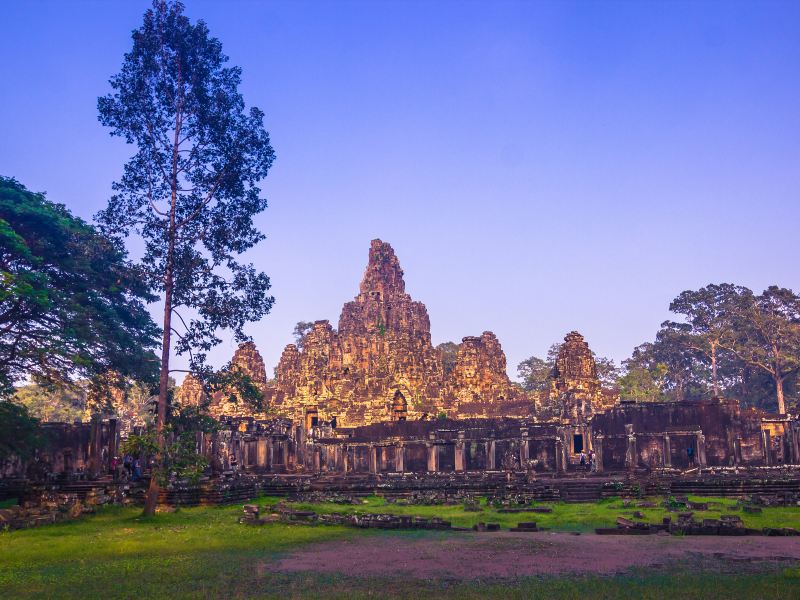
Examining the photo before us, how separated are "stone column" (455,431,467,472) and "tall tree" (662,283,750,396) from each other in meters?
37.1

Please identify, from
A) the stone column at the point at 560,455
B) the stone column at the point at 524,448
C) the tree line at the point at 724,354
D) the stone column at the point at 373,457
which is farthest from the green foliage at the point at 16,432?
the tree line at the point at 724,354

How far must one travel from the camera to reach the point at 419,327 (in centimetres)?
6544

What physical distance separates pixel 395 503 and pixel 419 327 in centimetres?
3948

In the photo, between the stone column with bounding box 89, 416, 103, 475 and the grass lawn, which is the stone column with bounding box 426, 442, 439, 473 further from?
the grass lawn

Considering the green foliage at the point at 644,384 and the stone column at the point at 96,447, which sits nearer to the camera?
the stone column at the point at 96,447

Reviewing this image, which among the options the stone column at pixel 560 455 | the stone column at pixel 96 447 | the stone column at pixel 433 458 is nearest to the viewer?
the stone column at pixel 96 447

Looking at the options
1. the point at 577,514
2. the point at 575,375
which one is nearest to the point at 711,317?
the point at 575,375

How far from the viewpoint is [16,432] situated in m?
25.6

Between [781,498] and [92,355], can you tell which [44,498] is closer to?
[92,355]

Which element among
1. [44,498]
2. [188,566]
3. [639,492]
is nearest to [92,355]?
[44,498]

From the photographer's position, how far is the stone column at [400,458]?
38.6m

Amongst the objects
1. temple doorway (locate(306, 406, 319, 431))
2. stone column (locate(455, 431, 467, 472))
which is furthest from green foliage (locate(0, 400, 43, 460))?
temple doorway (locate(306, 406, 319, 431))

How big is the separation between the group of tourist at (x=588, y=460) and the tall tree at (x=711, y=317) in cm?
3469

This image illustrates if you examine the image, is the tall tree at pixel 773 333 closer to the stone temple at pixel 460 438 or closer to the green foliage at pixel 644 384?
the green foliage at pixel 644 384
